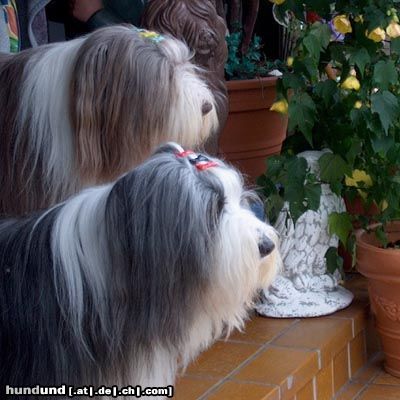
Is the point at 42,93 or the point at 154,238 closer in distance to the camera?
the point at 154,238

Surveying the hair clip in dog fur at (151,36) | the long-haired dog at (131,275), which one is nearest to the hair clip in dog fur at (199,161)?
the long-haired dog at (131,275)

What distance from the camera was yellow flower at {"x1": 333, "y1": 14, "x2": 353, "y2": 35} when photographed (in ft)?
11.9

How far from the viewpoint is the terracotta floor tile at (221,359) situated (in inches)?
133

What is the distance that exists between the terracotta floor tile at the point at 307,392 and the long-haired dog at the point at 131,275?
1.24 metres

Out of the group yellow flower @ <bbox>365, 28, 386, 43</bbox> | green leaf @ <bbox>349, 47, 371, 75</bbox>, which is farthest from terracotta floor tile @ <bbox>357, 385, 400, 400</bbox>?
yellow flower @ <bbox>365, 28, 386, 43</bbox>

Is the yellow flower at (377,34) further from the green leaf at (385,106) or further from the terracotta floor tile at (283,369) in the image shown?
the terracotta floor tile at (283,369)

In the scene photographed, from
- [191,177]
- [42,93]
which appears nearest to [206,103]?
[42,93]

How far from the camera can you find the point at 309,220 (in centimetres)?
391

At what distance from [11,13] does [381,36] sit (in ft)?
4.36

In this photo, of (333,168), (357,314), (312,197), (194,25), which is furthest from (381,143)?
(194,25)

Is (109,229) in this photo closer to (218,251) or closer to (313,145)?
(218,251)

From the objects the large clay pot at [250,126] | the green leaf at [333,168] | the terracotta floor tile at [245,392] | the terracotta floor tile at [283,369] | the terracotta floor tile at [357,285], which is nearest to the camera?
the terracotta floor tile at [245,392]

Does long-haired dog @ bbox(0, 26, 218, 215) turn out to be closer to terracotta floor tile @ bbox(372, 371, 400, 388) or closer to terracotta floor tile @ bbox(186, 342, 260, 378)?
terracotta floor tile @ bbox(186, 342, 260, 378)

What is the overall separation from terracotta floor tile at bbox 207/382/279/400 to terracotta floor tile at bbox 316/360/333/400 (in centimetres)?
41
